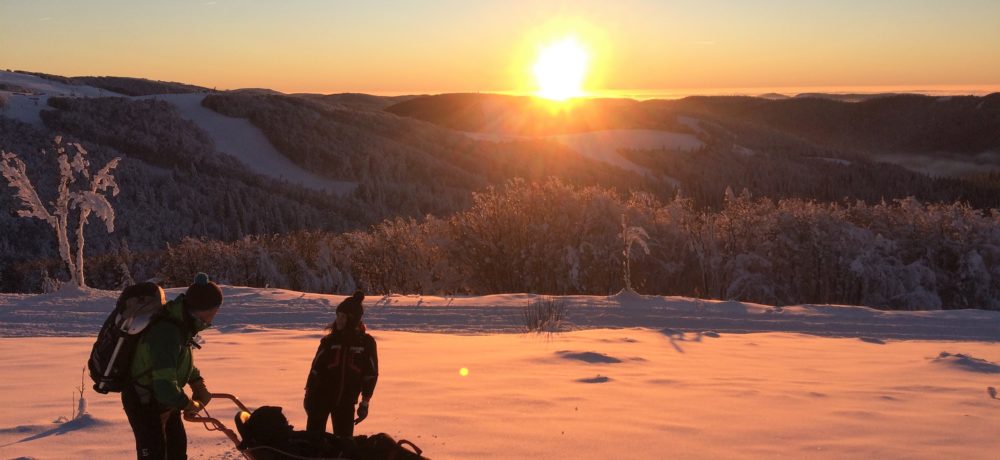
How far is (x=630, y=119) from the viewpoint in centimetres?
10325

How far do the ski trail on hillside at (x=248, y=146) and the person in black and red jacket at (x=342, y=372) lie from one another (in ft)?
150

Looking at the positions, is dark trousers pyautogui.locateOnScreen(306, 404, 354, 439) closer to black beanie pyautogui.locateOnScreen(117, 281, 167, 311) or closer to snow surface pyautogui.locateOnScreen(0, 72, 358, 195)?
black beanie pyautogui.locateOnScreen(117, 281, 167, 311)

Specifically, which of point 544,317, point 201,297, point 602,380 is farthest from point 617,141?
point 201,297

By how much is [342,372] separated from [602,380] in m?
3.15

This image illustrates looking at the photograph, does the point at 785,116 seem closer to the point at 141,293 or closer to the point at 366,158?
the point at 366,158

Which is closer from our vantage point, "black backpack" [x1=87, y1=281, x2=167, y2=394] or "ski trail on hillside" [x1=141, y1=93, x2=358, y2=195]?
"black backpack" [x1=87, y1=281, x2=167, y2=394]

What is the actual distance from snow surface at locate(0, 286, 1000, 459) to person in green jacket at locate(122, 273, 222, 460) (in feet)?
2.87

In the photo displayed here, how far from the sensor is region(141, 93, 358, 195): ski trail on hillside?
5269 cm

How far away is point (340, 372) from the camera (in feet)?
16.6

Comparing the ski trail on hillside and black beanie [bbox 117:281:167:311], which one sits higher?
the ski trail on hillside

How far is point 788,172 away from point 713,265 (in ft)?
204

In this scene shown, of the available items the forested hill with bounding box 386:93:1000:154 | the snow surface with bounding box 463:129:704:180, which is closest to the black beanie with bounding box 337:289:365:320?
the snow surface with bounding box 463:129:704:180

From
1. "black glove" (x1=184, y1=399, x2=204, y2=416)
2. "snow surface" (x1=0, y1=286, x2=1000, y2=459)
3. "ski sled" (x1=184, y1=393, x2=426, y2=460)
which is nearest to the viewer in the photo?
"ski sled" (x1=184, y1=393, x2=426, y2=460)

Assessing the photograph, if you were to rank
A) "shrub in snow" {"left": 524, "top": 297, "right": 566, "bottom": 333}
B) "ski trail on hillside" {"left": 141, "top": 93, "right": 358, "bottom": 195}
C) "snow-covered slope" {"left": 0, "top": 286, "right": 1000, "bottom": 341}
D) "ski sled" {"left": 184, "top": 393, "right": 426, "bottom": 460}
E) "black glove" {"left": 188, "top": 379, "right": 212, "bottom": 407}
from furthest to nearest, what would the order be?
"ski trail on hillside" {"left": 141, "top": 93, "right": 358, "bottom": 195}, "snow-covered slope" {"left": 0, "top": 286, "right": 1000, "bottom": 341}, "shrub in snow" {"left": 524, "top": 297, "right": 566, "bottom": 333}, "black glove" {"left": 188, "top": 379, "right": 212, "bottom": 407}, "ski sled" {"left": 184, "top": 393, "right": 426, "bottom": 460}
